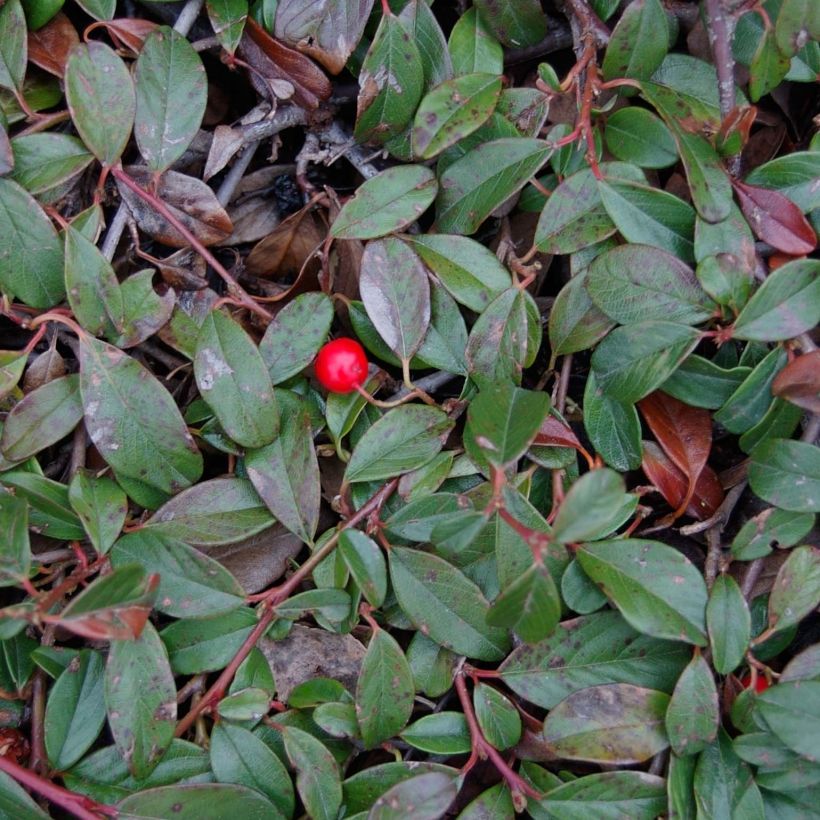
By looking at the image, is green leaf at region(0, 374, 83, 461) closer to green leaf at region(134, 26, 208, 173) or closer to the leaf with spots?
the leaf with spots

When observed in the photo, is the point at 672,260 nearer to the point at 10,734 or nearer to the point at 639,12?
the point at 639,12

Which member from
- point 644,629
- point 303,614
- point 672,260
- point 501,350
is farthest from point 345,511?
point 672,260

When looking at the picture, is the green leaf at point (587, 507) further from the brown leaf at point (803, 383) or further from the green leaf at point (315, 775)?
the green leaf at point (315, 775)

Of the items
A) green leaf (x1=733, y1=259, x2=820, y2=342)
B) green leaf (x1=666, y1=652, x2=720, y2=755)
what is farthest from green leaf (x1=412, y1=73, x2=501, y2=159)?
green leaf (x1=666, y1=652, x2=720, y2=755)

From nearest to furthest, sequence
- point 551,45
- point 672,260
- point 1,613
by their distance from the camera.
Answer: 1. point 1,613
2. point 672,260
3. point 551,45

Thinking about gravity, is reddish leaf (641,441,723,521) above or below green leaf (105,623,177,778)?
above

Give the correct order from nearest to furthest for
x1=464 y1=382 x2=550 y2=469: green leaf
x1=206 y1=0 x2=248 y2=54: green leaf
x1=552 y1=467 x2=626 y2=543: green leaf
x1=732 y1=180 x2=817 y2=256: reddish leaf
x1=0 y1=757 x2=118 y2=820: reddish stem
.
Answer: x1=552 y1=467 x2=626 y2=543: green leaf
x1=464 y1=382 x2=550 y2=469: green leaf
x1=0 y1=757 x2=118 y2=820: reddish stem
x1=732 y1=180 x2=817 y2=256: reddish leaf
x1=206 y1=0 x2=248 y2=54: green leaf

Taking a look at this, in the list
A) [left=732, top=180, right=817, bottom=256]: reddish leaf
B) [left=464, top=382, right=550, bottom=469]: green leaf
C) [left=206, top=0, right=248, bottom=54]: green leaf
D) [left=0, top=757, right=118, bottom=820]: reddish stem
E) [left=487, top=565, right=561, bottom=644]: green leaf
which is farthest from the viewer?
[left=206, top=0, right=248, bottom=54]: green leaf
